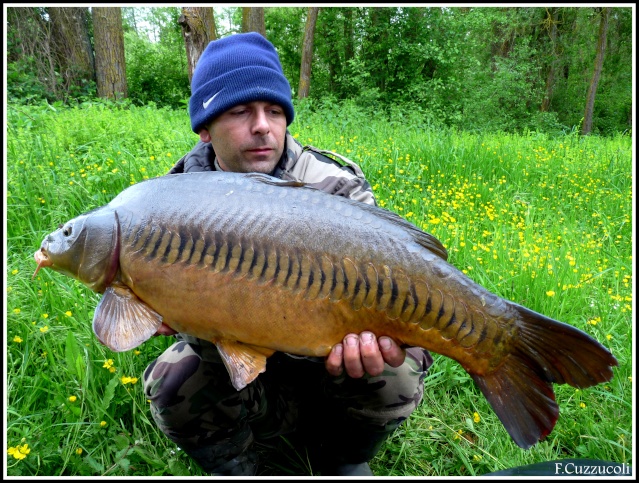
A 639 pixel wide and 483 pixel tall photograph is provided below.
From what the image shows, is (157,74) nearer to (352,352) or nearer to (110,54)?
(110,54)

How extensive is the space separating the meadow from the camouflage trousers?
13cm

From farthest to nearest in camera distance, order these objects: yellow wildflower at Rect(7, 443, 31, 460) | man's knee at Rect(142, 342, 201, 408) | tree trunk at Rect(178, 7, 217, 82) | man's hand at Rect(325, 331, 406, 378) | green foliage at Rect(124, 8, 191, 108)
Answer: green foliage at Rect(124, 8, 191, 108)
tree trunk at Rect(178, 7, 217, 82)
man's knee at Rect(142, 342, 201, 408)
yellow wildflower at Rect(7, 443, 31, 460)
man's hand at Rect(325, 331, 406, 378)

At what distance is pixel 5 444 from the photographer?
1.62 metres

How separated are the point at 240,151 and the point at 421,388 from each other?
1085mm

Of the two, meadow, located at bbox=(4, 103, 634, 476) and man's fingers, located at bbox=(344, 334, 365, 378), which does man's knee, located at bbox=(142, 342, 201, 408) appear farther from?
man's fingers, located at bbox=(344, 334, 365, 378)

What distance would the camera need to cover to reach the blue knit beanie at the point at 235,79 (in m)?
1.72

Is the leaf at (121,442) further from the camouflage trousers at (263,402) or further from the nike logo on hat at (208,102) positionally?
the nike logo on hat at (208,102)

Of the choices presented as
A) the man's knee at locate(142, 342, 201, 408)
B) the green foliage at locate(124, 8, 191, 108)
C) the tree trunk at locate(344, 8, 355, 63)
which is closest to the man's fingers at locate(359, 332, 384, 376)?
the man's knee at locate(142, 342, 201, 408)

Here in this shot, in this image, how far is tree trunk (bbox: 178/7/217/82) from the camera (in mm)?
5152

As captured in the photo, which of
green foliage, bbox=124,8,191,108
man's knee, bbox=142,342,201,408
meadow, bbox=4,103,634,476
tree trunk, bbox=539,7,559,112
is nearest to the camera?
man's knee, bbox=142,342,201,408

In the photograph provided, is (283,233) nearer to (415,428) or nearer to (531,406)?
(531,406)

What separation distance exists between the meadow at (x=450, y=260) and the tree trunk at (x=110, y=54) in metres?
4.03

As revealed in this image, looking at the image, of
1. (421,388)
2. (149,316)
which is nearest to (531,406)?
(421,388)

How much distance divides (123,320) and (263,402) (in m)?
0.74
